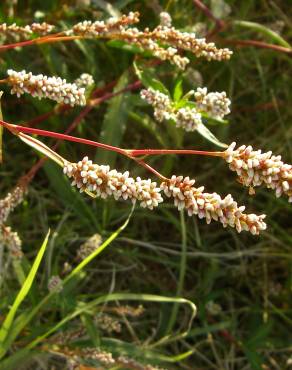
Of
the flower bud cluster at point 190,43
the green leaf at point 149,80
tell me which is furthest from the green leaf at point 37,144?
the green leaf at point 149,80

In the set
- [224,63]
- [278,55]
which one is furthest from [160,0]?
[278,55]

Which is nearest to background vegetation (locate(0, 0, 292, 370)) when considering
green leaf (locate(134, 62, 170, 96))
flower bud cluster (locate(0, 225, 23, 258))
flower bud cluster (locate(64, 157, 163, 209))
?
green leaf (locate(134, 62, 170, 96))

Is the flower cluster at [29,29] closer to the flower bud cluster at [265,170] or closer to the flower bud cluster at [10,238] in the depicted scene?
the flower bud cluster at [10,238]

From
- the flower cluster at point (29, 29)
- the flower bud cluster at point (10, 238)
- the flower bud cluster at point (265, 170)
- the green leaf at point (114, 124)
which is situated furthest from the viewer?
the green leaf at point (114, 124)

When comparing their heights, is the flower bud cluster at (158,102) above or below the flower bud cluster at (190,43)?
below

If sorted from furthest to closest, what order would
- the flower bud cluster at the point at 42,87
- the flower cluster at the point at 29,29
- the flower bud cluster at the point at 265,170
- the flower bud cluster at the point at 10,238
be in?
the flower bud cluster at the point at 10,238 < the flower cluster at the point at 29,29 < the flower bud cluster at the point at 42,87 < the flower bud cluster at the point at 265,170

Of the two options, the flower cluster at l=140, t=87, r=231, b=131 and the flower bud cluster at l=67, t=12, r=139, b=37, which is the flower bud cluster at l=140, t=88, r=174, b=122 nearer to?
the flower cluster at l=140, t=87, r=231, b=131

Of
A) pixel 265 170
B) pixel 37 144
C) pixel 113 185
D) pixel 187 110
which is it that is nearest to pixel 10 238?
pixel 37 144
